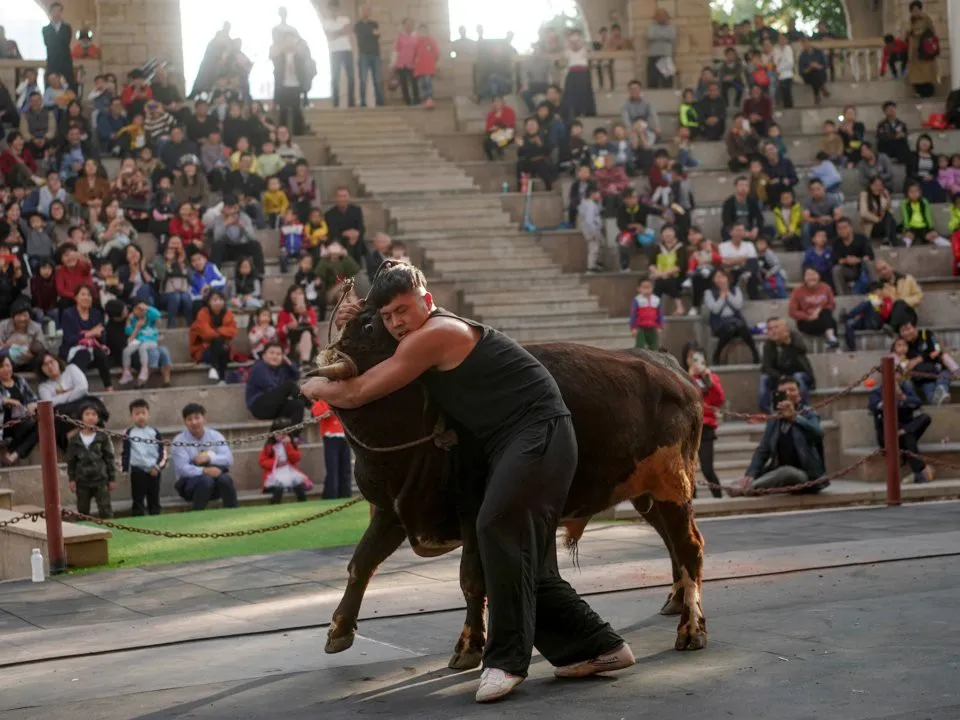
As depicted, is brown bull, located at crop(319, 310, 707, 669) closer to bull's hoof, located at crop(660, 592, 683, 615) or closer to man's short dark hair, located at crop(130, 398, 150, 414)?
bull's hoof, located at crop(660, 592, 683, 615)

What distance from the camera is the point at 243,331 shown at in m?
19.0

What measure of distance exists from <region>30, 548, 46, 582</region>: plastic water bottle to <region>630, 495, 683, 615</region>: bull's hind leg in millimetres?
4409

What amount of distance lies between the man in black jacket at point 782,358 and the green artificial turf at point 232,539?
5.89 m

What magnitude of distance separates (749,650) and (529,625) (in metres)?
1.20

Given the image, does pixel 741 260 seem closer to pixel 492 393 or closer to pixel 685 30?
pixel 685 30

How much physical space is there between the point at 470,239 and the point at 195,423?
8.18 m

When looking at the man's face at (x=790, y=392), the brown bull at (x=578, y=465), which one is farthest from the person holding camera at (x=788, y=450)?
the brown bull at (x=578, y=465)

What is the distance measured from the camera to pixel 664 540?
789 centimetres

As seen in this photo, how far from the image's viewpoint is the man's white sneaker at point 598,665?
670cm

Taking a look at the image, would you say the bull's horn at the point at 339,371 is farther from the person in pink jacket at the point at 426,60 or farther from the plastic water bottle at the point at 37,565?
the person in pink jacket at the point at 426,60

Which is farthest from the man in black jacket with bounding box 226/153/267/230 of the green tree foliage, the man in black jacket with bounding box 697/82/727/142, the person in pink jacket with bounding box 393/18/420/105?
the green tree foliage

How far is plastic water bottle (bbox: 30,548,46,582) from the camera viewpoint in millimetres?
10641

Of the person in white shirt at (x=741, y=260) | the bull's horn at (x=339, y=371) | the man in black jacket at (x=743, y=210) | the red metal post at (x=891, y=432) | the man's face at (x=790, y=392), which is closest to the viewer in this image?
the bull's horn at (x=339, y=371)

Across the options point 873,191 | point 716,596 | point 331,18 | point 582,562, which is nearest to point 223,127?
point 331,18
